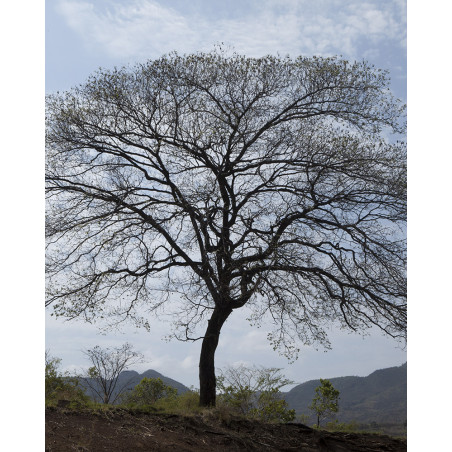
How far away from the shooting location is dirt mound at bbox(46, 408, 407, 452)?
564 centimetres

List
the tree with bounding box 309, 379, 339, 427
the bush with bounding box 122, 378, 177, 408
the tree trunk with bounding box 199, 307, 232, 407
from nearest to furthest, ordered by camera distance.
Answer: the tree trunk with bounding box 199, 307, 232, 407 < the tree with bounding box 309, 379, 339, 427 < the bush with bounding box 122, 378, 177, 408

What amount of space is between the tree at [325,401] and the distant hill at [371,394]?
1.74 ft

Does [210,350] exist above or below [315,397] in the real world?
above

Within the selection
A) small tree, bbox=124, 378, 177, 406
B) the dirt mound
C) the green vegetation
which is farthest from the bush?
the dirt mound

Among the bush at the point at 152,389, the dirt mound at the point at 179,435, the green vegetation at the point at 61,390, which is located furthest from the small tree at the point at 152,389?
the dirt mound at the point at 179,435

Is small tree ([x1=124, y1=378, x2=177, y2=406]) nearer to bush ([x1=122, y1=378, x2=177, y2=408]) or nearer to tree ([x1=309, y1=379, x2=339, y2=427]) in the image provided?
bush ([x1=122, y1=378, x2=177, y2=408])

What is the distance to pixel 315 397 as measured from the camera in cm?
1144

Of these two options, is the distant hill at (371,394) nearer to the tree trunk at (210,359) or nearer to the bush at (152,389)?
the bush at (152,389)

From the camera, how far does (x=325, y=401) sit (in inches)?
448

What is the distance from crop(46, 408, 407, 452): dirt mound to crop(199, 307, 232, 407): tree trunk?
3.44ft

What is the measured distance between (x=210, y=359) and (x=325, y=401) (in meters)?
3.90
